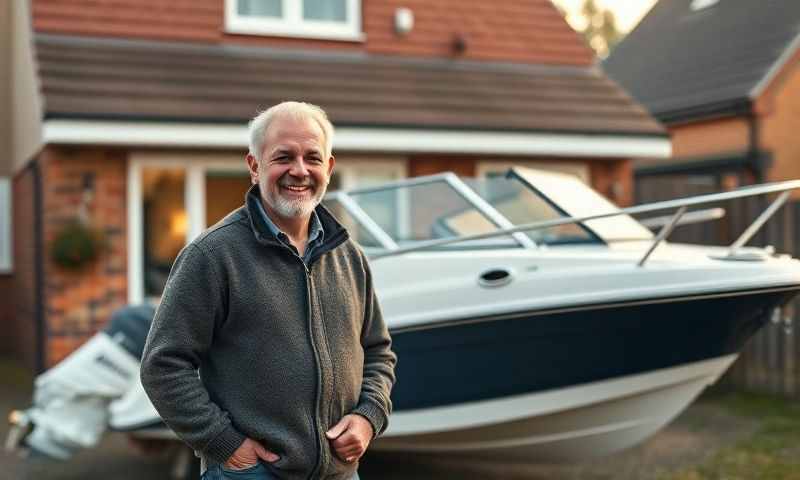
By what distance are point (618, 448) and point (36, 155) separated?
6.05 metres

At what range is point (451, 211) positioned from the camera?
17.8 feet

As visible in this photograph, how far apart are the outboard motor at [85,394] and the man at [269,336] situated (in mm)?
3345

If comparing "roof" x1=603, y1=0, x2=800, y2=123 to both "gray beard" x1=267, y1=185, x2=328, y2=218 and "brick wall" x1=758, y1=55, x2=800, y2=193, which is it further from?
"gray beard" x1=267, y1=185, x2=328, y2=218

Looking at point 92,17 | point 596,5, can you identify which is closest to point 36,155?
point 92,17

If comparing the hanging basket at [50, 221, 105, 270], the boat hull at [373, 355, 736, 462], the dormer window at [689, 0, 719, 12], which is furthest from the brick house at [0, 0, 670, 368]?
the boat hull at [373, 355, 736, 462]

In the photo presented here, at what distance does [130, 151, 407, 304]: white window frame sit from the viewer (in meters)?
7.99

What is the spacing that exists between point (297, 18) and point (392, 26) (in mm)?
972

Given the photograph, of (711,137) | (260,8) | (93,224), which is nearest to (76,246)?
(93,224)

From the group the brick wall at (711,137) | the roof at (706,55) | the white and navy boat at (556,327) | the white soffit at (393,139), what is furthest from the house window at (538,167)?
the white and navy boat at (556,327)

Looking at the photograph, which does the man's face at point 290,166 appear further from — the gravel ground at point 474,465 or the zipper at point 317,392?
the gravel ground at point 474,465

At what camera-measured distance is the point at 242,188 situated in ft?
27.5

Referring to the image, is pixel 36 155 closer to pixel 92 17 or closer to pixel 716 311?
pixel 92 17

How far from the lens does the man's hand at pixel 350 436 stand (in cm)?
229

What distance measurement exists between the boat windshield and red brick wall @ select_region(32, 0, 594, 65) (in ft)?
A: 12.3
